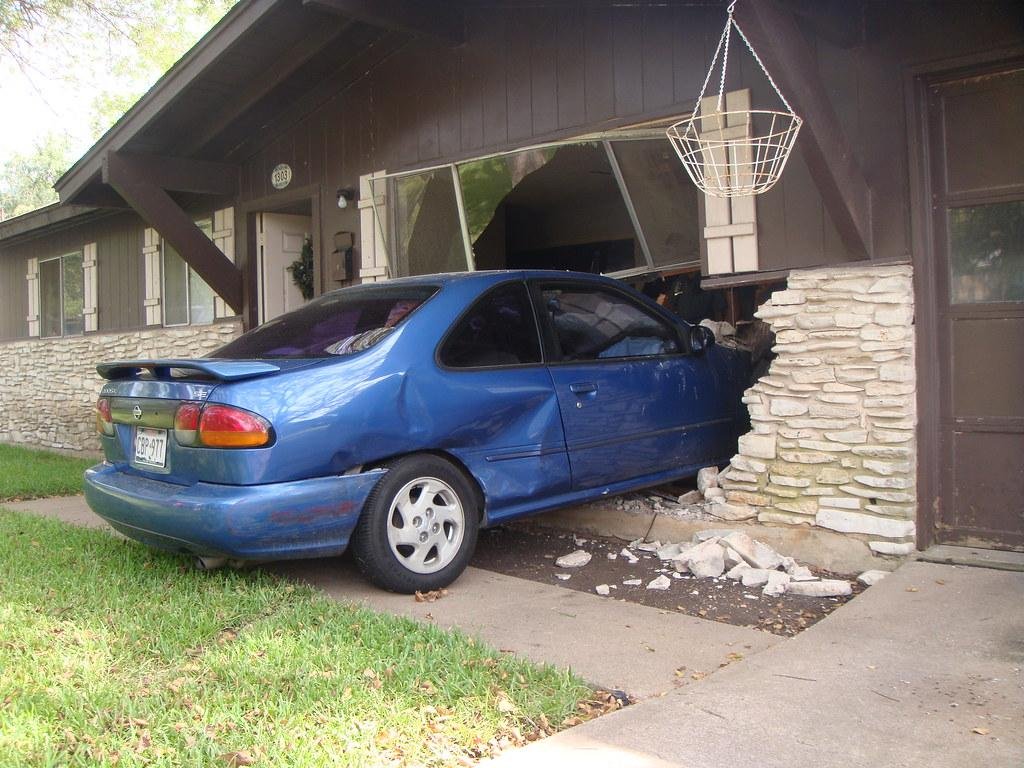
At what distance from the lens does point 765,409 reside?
205 inches

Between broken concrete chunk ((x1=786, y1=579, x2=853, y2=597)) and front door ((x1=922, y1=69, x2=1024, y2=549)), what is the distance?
79 cm

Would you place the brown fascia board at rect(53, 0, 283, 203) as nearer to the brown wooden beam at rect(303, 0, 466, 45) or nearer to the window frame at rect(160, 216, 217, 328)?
the brown wooden beam at rect(303, 0, 466, 45)

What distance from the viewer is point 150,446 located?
13.8 ft

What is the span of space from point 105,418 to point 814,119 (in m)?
3.91

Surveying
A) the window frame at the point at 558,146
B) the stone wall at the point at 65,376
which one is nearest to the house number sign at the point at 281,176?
the window frame at the point at 558,146

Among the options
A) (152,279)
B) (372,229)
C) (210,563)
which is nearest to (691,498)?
(210,563)

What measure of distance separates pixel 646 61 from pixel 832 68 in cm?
140

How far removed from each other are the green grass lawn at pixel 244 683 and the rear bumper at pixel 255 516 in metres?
0.26

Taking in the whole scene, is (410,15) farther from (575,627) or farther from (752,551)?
(575,627)

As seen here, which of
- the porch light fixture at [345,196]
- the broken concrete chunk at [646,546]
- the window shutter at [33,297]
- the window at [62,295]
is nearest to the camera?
the broken concrete chunk at [646,546]

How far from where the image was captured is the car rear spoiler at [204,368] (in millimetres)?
3820

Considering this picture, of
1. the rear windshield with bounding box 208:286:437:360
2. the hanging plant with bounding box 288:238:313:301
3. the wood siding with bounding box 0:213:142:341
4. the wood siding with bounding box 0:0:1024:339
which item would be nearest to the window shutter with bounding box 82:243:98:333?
the wood siding with bounding box 0:213:142:341

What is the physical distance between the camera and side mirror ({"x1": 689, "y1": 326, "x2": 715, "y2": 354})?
564 centimetres

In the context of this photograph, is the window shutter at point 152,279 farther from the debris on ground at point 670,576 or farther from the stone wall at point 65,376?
the debris on ground at point 670,576
